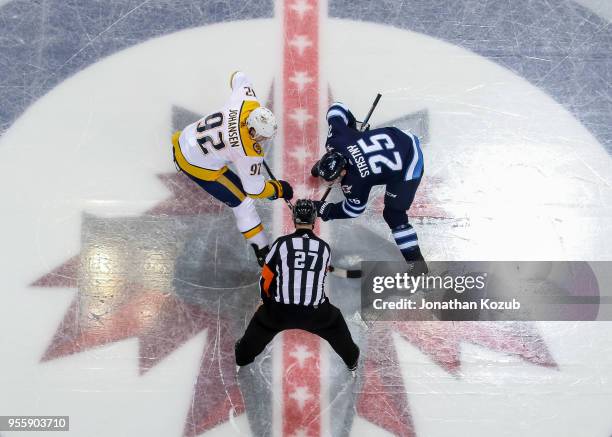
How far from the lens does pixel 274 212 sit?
165 inches

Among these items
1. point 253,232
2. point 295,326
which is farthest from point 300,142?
point 295,326

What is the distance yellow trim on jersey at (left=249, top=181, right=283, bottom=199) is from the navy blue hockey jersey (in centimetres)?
41

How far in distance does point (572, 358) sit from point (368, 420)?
1.45 meters

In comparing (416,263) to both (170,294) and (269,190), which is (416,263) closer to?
(269,190)

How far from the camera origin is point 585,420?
402 centimetres

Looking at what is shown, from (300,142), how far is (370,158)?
0.87 m

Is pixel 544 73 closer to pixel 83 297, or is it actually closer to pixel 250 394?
pixel 250 394

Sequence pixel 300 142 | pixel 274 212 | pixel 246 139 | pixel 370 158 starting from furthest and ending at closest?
pixel 300 142
pixel 274 212
pixel 370 158
pixel 246 139

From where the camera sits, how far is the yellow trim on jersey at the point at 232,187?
382cm

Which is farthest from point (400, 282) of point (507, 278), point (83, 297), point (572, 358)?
point (83, 297)

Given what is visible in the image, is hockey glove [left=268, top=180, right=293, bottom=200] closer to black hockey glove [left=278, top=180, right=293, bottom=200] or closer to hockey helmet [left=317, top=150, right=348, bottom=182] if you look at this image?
black hockey glove [left=278, top=180, right=293, bottom=200]

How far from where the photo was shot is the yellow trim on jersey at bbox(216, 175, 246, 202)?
3821 mm

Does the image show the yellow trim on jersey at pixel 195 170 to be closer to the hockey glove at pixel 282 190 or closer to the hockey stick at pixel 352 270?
the hockey glove at pixel 282 190

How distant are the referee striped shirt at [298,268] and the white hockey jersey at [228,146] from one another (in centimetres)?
40
